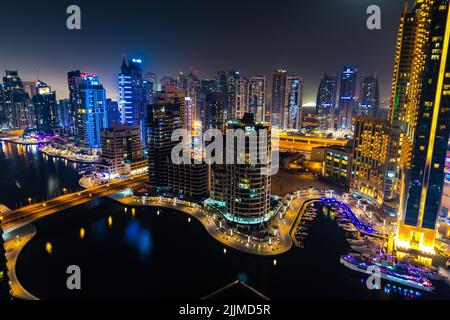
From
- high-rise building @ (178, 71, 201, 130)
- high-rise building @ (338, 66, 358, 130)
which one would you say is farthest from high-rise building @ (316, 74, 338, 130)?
high-rise building @ (178, 71, 201, 130)

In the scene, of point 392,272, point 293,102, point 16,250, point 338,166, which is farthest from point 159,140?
point 293,102

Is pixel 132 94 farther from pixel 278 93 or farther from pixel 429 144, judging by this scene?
pixel 429 144

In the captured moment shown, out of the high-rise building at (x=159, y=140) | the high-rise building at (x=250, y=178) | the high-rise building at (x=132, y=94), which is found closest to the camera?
the high-rise building at (x=250, y=178)

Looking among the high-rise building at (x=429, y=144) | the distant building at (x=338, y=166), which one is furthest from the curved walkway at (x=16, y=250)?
the distant building at (x=338, y=166)

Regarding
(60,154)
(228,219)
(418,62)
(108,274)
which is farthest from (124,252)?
(60,154)

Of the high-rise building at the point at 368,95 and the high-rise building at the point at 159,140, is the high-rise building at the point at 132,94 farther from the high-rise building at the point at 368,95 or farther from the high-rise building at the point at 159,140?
the high-rise building at the point at 368,95

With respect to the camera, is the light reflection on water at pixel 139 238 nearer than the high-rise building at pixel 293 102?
Yes
